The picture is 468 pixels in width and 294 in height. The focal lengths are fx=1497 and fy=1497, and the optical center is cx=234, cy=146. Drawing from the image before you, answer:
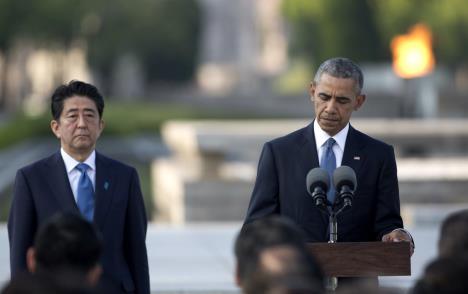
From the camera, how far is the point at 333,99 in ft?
23.1

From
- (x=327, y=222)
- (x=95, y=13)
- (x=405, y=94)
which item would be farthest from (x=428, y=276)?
(x=95, y=13)

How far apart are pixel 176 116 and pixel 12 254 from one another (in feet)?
166

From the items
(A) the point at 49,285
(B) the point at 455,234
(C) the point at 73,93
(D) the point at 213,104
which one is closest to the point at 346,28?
(D) the point at 213,104

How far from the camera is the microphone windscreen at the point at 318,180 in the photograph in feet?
21.8

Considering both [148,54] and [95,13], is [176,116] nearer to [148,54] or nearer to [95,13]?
[95,13]

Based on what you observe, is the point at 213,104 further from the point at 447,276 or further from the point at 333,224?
the point at 447,276

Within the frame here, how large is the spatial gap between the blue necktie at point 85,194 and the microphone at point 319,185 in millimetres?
1041

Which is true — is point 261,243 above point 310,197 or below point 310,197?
below

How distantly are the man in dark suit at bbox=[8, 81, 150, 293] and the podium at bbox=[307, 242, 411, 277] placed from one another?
3.22 ft

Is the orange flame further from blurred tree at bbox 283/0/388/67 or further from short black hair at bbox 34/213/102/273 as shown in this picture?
short black hair at bbox 34/213/102/273

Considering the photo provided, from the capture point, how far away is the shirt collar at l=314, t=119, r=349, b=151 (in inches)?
285

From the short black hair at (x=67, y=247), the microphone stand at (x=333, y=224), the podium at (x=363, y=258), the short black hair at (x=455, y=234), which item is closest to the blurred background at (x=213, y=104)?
the microphone stand at (x=333, y=224)

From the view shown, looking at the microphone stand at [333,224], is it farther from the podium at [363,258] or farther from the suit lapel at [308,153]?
the suit lapel at [308,153]

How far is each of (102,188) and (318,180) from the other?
3.43 ft
